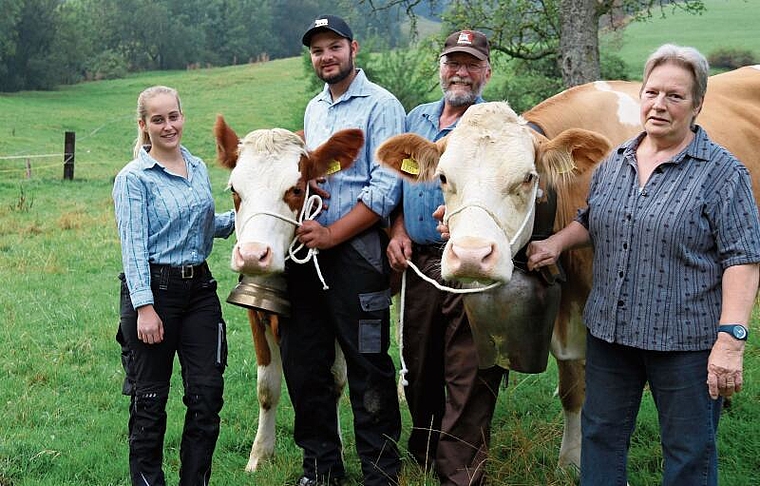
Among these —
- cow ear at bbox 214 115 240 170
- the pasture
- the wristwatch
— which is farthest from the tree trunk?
the wristwatch

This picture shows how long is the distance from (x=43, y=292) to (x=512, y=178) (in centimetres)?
662

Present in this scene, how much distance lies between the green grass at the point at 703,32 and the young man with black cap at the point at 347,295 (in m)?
28.0

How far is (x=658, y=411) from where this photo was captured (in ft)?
10.1

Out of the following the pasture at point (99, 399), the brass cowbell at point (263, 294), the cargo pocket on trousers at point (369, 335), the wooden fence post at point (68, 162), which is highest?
the brass cowbell at point (263, 294)

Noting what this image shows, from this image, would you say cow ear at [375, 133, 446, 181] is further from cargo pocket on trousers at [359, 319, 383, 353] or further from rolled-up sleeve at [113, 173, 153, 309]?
rolled-up sleeve at [113, 173, 153, 309]

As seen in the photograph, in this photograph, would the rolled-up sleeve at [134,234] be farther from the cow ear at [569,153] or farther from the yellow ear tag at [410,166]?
the cow ear at [569,153]

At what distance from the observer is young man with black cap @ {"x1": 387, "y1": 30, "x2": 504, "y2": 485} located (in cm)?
390

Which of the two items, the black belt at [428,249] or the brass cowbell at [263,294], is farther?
the black belt at [428,249]

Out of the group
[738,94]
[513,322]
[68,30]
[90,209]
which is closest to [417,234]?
[513,322]

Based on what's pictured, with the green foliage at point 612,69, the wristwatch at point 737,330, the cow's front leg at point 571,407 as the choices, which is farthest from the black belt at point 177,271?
the green foliage at point 612,69

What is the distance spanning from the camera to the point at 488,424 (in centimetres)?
394

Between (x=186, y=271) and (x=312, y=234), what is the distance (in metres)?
0.64

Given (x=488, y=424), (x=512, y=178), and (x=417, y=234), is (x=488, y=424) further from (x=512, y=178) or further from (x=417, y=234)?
(x=512, y=178)

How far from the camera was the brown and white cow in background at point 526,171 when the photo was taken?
3152mm
